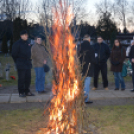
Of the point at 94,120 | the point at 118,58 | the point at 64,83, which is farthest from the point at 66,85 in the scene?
the point at 118,58

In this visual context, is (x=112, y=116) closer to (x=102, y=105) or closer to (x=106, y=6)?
(x=102, y=105)

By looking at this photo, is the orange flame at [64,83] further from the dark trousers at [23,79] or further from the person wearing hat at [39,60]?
the person wearing hat at [39,60]

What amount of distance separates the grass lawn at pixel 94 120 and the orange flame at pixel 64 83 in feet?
1.81

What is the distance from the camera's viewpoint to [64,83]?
11.7 feet

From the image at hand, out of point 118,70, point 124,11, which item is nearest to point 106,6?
point 124,11

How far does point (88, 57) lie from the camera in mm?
6121

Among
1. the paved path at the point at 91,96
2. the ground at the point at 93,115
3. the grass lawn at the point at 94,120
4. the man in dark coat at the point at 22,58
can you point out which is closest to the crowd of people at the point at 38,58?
the man in dark coat at the point at 22,58

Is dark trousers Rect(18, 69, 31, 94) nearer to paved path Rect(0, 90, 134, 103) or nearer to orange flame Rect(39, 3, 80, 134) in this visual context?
paved path Rect(0, 90, 134, 103)

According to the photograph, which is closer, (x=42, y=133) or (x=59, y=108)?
(x=59, y=108)

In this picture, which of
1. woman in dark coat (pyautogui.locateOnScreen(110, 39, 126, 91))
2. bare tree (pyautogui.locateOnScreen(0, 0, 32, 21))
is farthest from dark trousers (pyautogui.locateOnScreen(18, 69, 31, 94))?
bare tree (pyautogui.locateOnScreen(0, 0, 32, 21))

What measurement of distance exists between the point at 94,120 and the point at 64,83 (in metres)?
1.63

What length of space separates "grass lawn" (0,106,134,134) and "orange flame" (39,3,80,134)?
1.81ft

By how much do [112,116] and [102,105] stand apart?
1028mm

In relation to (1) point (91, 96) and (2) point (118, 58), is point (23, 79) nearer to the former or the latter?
(1) point (91, 96)
